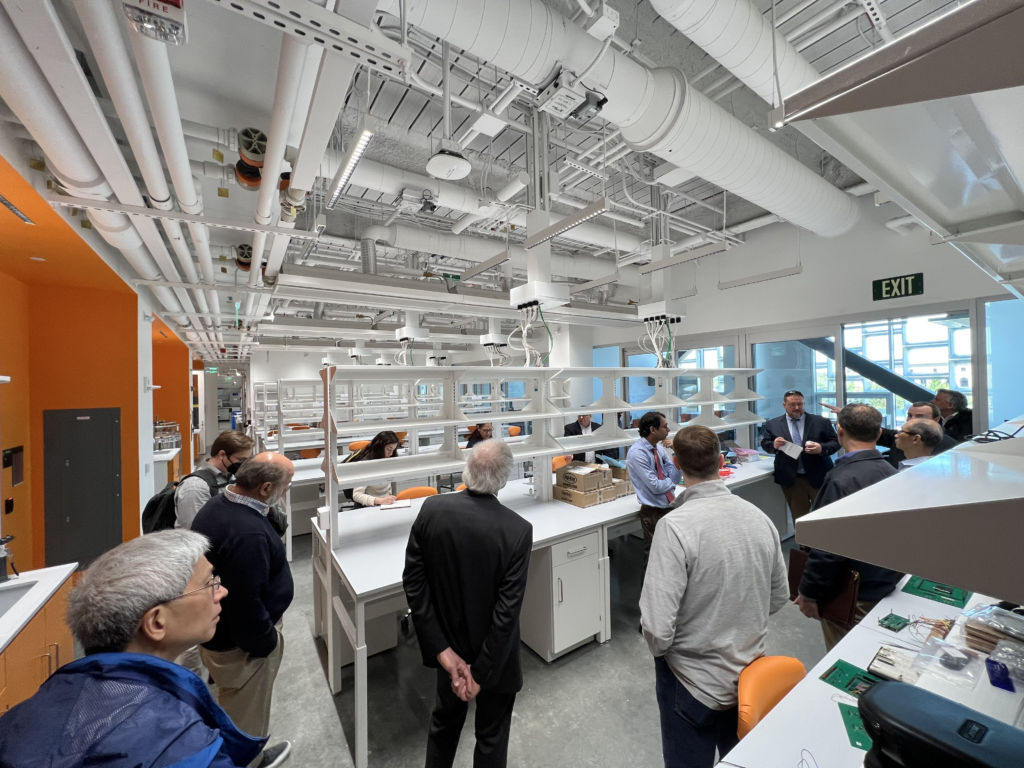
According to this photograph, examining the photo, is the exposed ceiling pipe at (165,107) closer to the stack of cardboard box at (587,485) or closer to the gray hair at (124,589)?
the gray hair at (124,589)

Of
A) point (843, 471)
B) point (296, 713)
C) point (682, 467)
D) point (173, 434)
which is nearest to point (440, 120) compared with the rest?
point (682, 467)

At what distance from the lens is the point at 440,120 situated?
3266 millimetres

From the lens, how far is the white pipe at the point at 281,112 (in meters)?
1.32

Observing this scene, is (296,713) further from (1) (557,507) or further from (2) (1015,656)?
(2) (1015,656)

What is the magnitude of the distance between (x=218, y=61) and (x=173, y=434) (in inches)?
268

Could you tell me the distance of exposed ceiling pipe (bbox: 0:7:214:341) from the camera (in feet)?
4.13

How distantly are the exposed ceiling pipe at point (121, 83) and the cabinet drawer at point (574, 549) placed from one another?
273 cm

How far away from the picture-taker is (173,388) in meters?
7.88

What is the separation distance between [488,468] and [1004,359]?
5058 mm

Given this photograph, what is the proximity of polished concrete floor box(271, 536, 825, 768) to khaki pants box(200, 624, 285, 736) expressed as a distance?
36 centimetres

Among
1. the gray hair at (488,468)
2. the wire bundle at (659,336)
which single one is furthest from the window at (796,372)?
the gray hair at (488,468)

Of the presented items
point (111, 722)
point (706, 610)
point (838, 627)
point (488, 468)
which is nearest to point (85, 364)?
point (488, 468)

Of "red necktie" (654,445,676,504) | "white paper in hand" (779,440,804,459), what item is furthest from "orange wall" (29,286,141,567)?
"white paper in hand" (779,440,804,459)

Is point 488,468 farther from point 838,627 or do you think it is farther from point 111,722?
point 838,627
